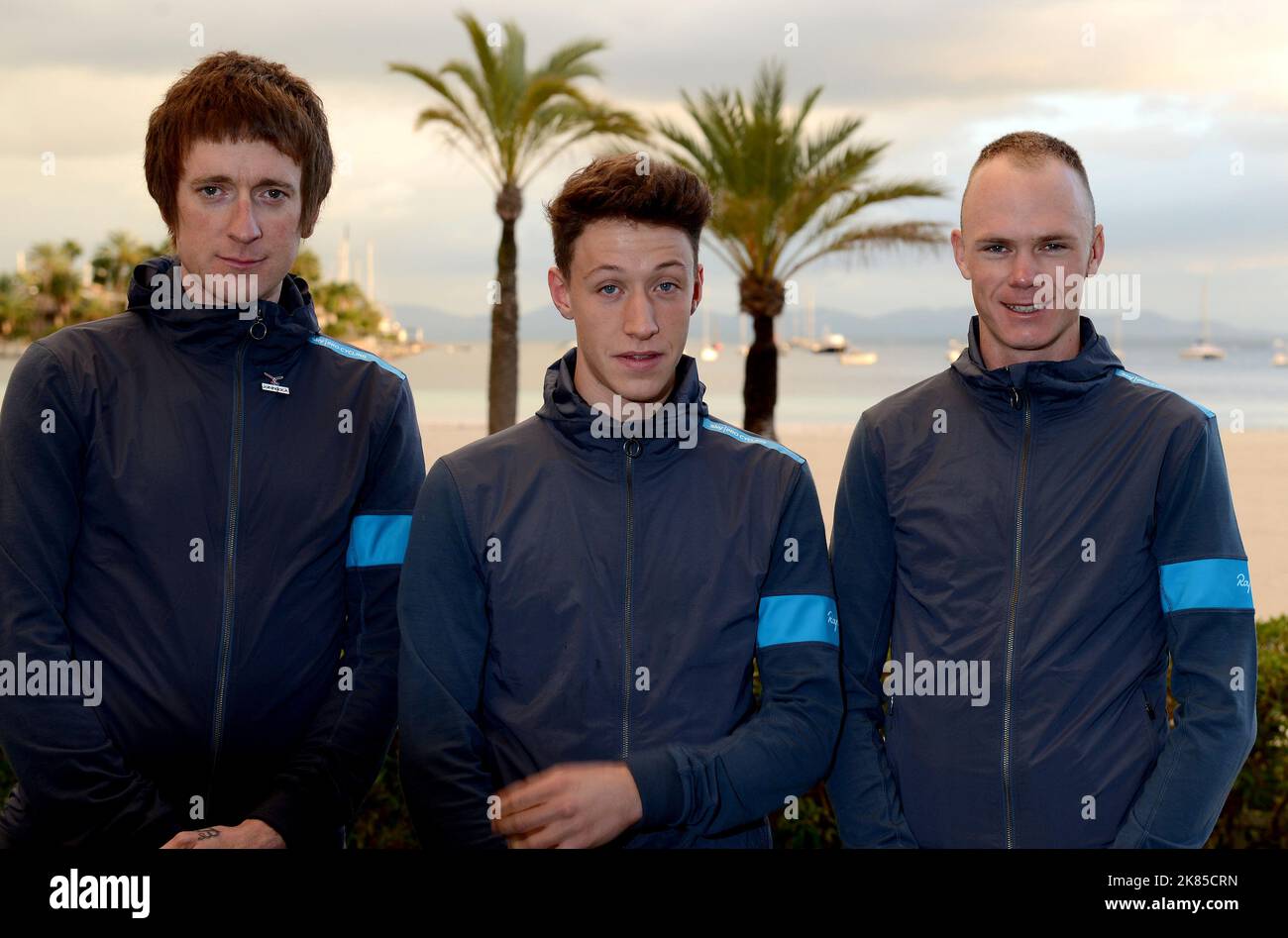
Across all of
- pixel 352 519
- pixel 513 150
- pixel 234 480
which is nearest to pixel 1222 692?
pixel 352 519

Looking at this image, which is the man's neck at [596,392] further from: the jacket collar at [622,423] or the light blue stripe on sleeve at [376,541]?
the light blue stripe on sleeve at [376,541]

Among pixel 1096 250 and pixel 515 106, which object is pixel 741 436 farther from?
pixel 515 106

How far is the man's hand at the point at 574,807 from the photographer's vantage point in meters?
2.41

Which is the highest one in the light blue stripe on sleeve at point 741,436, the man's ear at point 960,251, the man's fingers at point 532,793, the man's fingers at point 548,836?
the man's ear at point 960,251

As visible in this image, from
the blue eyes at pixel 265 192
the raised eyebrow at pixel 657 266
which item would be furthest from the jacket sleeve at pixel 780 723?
the blue eyes at pixel 265 192

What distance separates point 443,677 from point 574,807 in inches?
16.4

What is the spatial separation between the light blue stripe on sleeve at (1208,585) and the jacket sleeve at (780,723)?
2.49ft

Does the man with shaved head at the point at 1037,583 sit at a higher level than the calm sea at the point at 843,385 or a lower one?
higher

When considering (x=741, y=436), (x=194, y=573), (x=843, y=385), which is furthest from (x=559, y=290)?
(x=843, y=385)

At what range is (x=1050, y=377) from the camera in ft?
9.55

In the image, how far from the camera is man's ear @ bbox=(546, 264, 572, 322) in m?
2.95

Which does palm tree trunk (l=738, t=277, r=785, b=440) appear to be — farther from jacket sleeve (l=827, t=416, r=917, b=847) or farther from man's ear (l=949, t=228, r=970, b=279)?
jacket sleeve (l=827, t=416, r=917, b=847)
